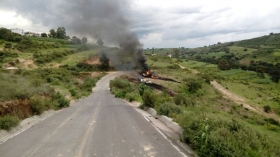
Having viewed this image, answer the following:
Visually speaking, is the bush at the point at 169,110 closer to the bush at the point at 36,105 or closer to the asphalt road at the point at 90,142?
the asphalt road at the point at 90,142

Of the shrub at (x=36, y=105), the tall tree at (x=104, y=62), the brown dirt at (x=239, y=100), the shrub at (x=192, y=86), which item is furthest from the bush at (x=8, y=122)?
the tall tree at (x=104, y=62)

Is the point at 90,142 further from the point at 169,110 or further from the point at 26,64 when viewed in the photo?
the point at 26,64

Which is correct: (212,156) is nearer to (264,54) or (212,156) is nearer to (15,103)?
(15,103)

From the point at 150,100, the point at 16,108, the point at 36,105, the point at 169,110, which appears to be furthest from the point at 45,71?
the point at 169,110

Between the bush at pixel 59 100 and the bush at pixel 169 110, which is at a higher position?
the bush at pixel 169 110

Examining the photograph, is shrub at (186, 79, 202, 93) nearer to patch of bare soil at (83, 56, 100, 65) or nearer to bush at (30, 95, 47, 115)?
patch of bare soil at (83, 56, 100, 65)

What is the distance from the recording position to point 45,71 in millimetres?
59875

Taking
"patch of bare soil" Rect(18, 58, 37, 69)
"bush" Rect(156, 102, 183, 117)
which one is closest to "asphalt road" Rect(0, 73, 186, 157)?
"bush" Rect(156, 102, 183, 117)

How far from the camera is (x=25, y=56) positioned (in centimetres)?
7925

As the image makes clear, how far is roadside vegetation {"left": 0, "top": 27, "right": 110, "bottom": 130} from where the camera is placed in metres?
18.2

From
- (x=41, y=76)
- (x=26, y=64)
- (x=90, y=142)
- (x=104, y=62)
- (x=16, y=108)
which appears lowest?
(x=104, y=62)

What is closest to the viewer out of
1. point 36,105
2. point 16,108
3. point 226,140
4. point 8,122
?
point 226,140

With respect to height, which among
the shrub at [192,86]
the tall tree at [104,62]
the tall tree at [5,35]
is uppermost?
the tall tree at [5,35]

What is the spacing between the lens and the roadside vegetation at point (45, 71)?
18203 millimetres
